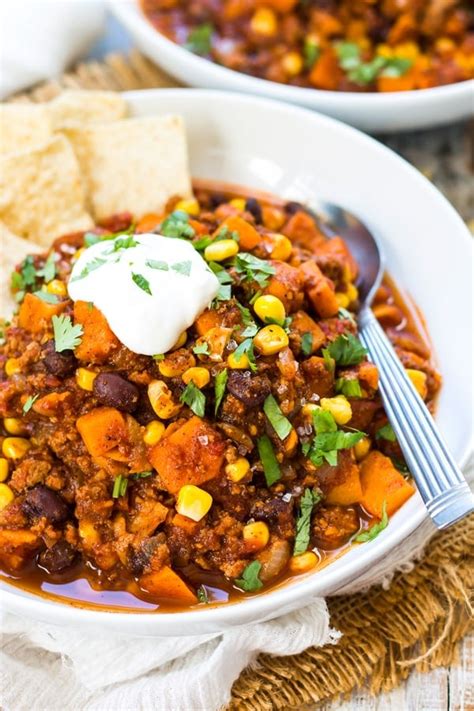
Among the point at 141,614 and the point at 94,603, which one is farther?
the point at 94,603

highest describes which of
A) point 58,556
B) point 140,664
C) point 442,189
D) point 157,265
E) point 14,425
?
point 157,265

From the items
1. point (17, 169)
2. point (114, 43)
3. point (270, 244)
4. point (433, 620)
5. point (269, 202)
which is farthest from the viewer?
point (114, 43)

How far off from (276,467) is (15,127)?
2.58 m

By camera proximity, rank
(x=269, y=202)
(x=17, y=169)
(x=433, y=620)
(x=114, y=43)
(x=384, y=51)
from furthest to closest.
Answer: (x=114, y=43) < (x=384, y=51) < (x=269, y=202) < (x=17, y=169) < (x=433, y=620)

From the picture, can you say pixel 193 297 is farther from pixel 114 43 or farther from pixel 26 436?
pixel 114 43

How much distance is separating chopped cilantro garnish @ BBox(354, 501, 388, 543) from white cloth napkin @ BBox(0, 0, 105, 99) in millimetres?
3747

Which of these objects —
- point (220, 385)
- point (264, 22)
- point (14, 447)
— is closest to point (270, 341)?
point (220, 385)

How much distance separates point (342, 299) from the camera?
4.29 m

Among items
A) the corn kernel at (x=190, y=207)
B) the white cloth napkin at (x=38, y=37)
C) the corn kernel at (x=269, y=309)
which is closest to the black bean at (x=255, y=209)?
the corn kernel at (x=190, y=207)

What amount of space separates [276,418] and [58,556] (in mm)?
1050

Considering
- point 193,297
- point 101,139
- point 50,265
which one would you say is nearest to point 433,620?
point 193,297

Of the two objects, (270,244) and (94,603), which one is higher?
(270,244)

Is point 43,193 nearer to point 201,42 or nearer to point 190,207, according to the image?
point 190,207

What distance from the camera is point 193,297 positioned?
139 inches
